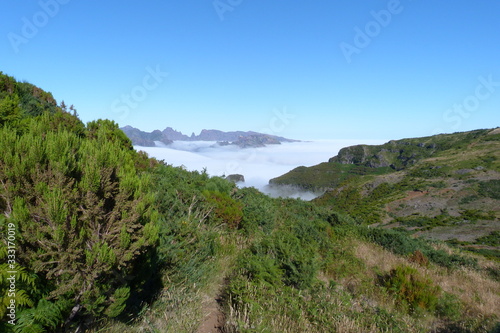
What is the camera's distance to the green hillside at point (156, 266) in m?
2.25

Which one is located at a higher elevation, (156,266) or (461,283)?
(156,266)

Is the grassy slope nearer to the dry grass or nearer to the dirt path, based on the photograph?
the dry grass

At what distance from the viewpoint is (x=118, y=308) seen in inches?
104

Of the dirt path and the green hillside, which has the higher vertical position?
the green hillside

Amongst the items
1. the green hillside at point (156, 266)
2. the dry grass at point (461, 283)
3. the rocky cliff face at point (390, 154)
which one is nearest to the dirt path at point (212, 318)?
the green hillside at point (156, 266)

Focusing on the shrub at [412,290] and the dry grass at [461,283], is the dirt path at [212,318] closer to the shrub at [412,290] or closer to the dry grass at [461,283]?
the dry grass at [461,283]

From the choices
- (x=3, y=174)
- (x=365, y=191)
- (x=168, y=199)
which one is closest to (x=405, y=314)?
(x=168, y=199)

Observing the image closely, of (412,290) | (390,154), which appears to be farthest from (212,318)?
(390,154)

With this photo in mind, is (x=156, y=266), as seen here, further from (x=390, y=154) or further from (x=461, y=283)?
(x=390, y=154)

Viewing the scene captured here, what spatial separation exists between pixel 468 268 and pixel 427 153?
15477cm

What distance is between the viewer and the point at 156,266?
403 centimetres

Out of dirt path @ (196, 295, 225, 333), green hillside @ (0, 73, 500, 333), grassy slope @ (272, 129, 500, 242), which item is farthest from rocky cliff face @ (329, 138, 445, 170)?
dirt path @ (196, 295, 225, 333)

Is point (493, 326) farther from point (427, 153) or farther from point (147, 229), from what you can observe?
point (427, 153)

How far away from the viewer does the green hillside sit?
7.39 feet
